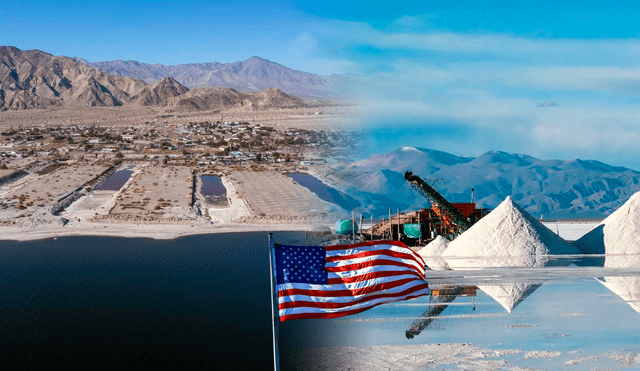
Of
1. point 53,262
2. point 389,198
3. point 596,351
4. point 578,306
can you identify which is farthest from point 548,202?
point 53,262

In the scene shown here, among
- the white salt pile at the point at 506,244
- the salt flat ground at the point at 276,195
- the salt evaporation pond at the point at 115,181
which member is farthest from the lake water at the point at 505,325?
the salt evaporation pond at the point at 115,181

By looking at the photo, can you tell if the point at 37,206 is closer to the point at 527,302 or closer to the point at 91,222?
the point at 91,222

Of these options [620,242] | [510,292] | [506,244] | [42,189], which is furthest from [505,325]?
[42,189]

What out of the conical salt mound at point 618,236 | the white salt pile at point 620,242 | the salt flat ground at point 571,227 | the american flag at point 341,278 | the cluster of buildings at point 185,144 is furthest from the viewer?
the cluster of buildings at point 185,144

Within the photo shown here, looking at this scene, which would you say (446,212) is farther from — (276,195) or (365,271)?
(365,271)

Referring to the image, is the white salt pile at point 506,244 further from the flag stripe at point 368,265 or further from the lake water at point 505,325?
the flag stripe at point 368,265
